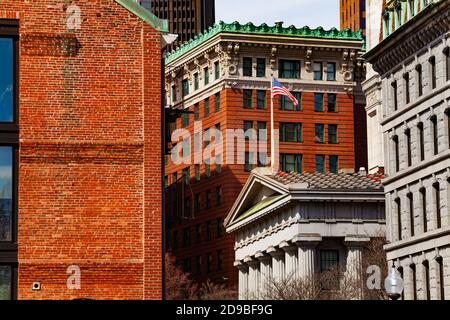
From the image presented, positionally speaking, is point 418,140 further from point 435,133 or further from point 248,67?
point 248,67

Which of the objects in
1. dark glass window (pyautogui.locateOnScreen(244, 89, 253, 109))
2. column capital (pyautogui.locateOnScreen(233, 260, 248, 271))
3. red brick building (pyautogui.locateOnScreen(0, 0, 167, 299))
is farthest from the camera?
dark glass window (pyautogui.locateOnScreen(244, 89, 253, 109))

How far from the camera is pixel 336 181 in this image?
350 feet

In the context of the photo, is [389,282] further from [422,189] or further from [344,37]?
[344,37]

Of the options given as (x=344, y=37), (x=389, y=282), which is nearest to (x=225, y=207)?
(x=344, y=37)

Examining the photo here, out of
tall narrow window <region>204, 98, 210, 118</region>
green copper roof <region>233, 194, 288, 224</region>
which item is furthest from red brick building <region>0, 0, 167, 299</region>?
tall narrow window <region>204, 98, 210, 118</region>

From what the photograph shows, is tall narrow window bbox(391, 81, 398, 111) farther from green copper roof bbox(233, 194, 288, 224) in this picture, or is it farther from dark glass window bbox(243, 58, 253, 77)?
dark glass window bbox(243, 58, 253, 77)

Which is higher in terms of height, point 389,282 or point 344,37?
point 344,37

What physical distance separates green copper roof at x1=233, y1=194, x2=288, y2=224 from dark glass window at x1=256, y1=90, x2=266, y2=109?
22.4 m

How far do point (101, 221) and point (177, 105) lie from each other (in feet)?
373

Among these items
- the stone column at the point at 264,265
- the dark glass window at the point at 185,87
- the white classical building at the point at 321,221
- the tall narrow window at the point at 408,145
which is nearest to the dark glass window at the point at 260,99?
the dark glass window at the point at 185,87

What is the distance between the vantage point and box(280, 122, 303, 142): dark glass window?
14338 centimetres

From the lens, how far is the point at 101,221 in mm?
36219

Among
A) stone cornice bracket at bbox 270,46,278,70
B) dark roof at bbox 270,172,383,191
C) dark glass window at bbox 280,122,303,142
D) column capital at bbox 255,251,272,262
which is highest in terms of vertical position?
stone cornice bracket at bbox 270,46,278,70

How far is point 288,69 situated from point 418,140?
211ft
